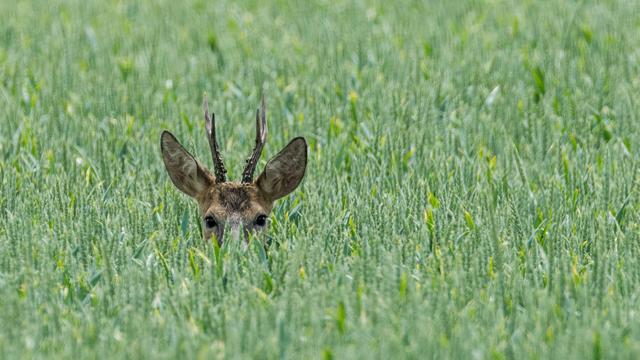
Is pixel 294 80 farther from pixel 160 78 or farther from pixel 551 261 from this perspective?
pixel 551 261

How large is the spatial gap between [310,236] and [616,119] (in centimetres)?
349

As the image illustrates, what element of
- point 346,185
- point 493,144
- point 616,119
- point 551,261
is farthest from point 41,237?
point 616,119

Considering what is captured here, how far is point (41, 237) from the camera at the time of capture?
21.3ft

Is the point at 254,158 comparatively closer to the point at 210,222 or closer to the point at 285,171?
the point at 285,171

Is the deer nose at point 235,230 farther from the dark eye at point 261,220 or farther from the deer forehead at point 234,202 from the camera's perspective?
the dark eye at point 261,220

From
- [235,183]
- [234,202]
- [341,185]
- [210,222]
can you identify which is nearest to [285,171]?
[235,183]

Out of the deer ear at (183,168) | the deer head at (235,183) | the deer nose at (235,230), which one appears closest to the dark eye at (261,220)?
the deer head at (235,183)

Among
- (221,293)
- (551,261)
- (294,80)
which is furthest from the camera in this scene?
(294,80)

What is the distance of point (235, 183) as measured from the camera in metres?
6.92

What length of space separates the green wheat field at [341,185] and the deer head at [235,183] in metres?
0.16

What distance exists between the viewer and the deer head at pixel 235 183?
6727mm

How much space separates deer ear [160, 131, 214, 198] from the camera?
7.00 metres

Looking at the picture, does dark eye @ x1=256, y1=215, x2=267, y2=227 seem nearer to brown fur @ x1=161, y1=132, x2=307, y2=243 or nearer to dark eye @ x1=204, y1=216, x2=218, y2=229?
brown fur @ x1=161, y1=132, x2=307, y2=243

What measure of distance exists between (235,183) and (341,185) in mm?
919
